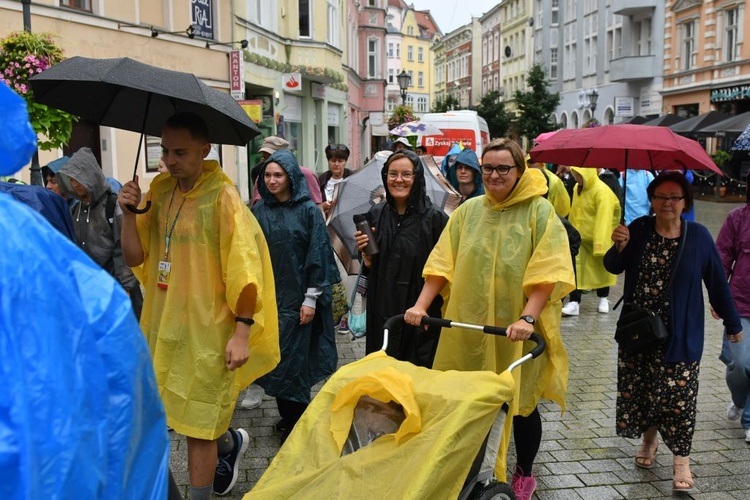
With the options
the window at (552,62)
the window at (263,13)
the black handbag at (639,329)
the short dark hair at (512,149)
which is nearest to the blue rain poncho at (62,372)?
the short dark hair at (512,149)

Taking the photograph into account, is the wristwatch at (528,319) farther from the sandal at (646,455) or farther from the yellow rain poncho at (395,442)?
the sandal at (646,455)

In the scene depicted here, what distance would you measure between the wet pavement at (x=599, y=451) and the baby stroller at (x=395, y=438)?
57.9 inches

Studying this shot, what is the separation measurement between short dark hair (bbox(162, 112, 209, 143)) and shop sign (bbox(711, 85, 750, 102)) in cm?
3120

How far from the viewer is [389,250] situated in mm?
4750

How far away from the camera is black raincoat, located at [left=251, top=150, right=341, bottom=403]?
16.0ft

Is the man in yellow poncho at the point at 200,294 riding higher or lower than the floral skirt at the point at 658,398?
higher

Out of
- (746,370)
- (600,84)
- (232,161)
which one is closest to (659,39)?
(600,84)

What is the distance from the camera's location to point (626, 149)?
15.0ft

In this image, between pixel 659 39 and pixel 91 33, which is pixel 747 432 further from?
pixel 659 39

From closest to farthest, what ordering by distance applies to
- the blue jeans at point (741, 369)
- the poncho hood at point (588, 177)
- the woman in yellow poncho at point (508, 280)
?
the woman in yellow poncho at point (508, 280)
the blue jeans at point (741, 369)
the poncho hood at point (588, 177)

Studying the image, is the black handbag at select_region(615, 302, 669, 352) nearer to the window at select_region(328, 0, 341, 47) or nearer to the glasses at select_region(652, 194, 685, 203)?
the glasses at select_region(652, 194, 685, 203)

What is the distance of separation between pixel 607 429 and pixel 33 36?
4955 mm

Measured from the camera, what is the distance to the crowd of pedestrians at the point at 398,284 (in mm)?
3473

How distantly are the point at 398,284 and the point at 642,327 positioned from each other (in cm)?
141
